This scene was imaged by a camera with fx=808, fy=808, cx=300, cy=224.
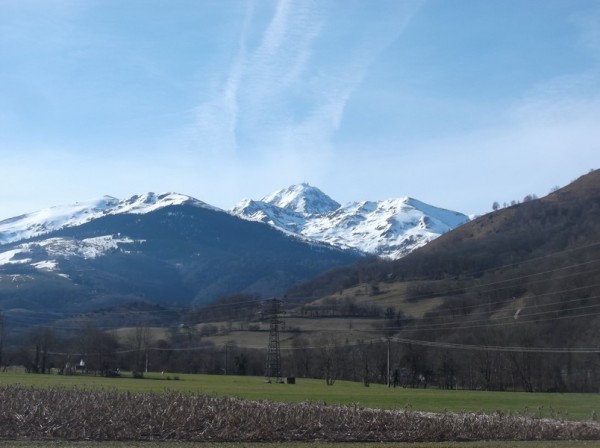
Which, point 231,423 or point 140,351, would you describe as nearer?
point 231,423

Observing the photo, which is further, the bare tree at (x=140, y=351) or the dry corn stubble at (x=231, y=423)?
the bare tree at (x=140, y=351)

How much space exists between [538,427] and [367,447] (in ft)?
47.3

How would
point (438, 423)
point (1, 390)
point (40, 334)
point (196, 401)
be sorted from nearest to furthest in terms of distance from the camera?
1. point (438, 423)
2. point (196, 401)
3. point (1, 390)
4. point (40, 334)

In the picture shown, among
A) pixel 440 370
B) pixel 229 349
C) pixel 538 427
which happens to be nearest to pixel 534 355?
pixel 440 370

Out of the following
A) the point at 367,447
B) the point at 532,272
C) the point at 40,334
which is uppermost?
the point at 532,272

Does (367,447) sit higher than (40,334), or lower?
lower

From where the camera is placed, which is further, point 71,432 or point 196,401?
point 196,401

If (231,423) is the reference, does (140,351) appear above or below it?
above

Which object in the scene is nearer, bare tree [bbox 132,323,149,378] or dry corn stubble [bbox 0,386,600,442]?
dry corn stubble [bbox 0,386,600,442]

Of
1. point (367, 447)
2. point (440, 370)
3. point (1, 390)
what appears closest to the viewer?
point (367, 447)

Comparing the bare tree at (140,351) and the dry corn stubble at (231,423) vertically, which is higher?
the bare tree at (140,351)

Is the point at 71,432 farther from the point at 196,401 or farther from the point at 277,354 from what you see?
the point at 277,354

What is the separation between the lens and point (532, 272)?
552 feet

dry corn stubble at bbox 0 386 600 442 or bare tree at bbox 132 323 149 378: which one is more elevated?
bare tree at bbox 132 323 149 378
